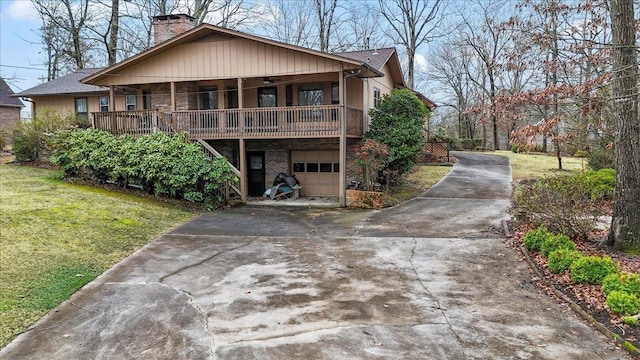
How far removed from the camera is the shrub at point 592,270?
6.76m

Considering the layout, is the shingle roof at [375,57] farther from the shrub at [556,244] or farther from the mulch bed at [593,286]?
the shrub at [556,244]

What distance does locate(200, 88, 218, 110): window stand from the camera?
18.7m

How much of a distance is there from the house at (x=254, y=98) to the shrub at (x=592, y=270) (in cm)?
914

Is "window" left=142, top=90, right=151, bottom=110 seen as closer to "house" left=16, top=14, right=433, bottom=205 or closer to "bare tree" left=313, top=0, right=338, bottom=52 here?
"house" left=16, top=14, right=433, bottom=205

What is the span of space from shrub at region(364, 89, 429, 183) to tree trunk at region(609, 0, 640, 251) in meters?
8.35

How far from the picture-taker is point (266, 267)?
8.65 m

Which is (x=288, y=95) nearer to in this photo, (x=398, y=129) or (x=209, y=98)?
(x=209, y=98)

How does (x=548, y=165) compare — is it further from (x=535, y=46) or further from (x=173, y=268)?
(x=173, y=268)

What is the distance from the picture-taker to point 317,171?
1838 centimetres

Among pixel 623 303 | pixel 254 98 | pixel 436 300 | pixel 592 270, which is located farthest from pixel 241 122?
pixel 623 303

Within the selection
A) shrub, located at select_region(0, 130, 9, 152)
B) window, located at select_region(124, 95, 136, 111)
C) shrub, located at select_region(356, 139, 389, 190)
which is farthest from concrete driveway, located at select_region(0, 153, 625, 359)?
shrub, located at select_region(0, 130, 9, 152)

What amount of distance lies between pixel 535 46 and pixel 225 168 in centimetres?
986

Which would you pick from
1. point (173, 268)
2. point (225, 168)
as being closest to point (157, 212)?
point (225, 168)

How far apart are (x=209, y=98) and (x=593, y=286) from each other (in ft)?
51.7
